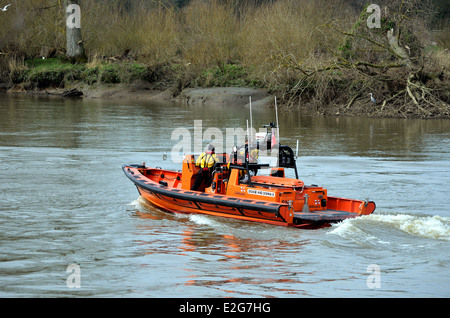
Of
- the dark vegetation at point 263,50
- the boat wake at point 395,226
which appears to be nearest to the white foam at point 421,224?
the boat wake at point 395,226

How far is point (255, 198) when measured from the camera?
11.2m

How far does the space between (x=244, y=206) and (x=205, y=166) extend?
1.47 metres

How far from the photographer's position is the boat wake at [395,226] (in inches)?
393

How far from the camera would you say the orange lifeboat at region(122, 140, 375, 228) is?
10.7 meters

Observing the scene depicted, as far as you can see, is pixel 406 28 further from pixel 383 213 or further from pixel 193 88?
pixel 383 213

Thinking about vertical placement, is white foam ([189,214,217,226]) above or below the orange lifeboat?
below

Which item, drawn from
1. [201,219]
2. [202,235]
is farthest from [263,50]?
[202,235]

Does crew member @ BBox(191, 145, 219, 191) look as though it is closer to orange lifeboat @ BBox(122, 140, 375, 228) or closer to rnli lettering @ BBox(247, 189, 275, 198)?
orange lifeboat @ BBox(122, 140, 375, 228)

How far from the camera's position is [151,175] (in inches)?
548

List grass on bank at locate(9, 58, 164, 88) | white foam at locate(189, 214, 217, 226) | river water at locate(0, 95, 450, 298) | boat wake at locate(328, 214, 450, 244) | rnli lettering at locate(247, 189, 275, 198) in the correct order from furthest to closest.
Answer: grass on bank at locate(9, 58, 164, 88) < white foam at locate(189, 214, 217, 226) < rnli lettering at locate(247, 189, 275, 198) < boat wake at locate(328, 214, 450, 244) < river water at locate(0, 95, 450, 298)

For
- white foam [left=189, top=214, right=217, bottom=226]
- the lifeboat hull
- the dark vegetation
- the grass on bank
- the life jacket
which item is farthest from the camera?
Answer: the grass on bank

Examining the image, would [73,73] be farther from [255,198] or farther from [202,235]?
[202,235]

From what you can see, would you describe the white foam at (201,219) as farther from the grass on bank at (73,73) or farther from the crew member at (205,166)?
the grass on bank at (73,73)

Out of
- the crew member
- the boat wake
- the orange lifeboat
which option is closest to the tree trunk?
the orange lifeboat
